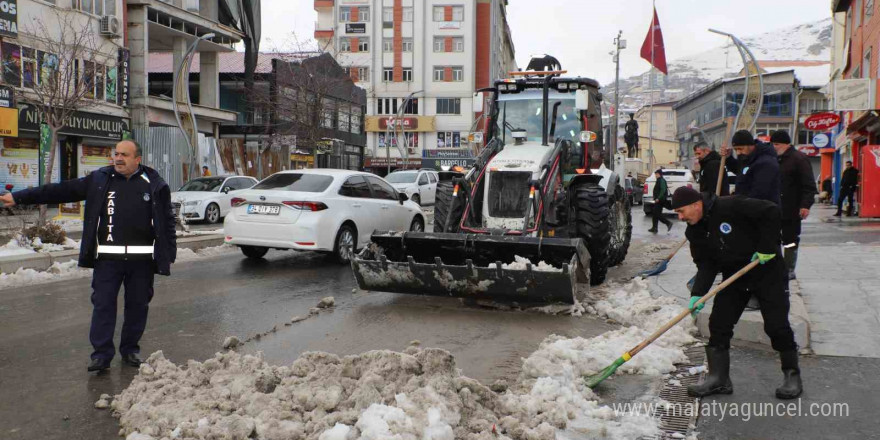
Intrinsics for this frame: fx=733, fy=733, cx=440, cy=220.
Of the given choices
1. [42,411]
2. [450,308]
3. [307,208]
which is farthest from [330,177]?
[42,411]

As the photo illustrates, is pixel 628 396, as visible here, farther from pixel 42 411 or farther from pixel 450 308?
pixel 42 411

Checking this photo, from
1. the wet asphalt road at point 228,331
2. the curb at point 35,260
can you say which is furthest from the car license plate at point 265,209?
the curb at point 35,260

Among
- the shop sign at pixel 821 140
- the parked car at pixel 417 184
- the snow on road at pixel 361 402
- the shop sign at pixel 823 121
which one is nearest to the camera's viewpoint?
the snow on road at pixel 361 402

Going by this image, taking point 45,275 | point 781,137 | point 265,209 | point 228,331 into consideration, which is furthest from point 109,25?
point 781,137

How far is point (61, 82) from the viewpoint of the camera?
16578 millimetres

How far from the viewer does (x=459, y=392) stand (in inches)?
172

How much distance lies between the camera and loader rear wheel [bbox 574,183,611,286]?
30.9 feet

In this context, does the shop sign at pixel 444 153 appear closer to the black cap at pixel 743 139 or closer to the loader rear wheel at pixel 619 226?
the loader rear wheel at pixel 619 226

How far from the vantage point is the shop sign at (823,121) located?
1030 inches

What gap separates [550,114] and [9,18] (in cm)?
1860

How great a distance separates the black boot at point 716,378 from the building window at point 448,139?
63807 millimetres

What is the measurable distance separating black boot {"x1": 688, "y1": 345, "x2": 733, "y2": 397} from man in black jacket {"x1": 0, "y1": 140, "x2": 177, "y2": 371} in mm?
4080

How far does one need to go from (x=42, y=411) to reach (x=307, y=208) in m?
6.60

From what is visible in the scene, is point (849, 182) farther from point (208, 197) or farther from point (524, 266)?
point (208, 197)
